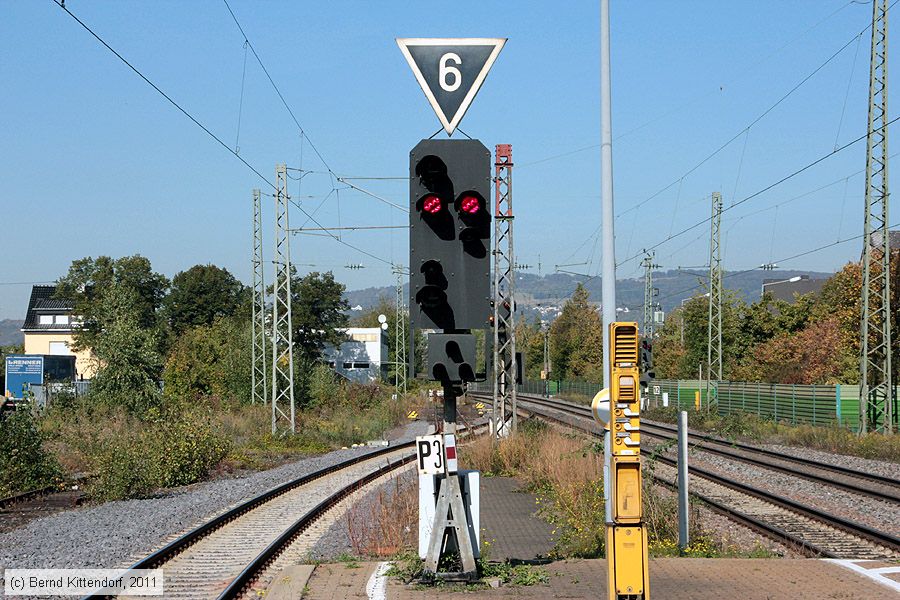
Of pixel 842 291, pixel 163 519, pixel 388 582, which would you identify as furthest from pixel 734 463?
pixel 842 291

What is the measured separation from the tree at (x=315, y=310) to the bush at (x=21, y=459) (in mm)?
66028

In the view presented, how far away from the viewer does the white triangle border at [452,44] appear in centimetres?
1035

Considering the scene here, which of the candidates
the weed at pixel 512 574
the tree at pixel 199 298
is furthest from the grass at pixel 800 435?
the tree at pixel 199 298

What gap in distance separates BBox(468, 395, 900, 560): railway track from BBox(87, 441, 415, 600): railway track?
604cm

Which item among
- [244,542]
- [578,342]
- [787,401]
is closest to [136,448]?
[244,542]

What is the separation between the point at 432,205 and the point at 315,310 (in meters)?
83.8

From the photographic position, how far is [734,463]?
94.5ft

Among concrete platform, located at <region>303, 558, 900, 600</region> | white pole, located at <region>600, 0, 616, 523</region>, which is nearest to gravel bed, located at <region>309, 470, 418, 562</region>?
concrete platform, located at <region>303, 558, 900, 600</region>

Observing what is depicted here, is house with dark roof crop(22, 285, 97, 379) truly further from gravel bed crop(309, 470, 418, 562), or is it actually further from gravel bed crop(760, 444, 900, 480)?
gravel bed crop(309, 470, 418, 562)

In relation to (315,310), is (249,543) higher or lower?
lower

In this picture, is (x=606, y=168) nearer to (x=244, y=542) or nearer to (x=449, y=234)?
(x=449, y=234)

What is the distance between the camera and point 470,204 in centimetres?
1036

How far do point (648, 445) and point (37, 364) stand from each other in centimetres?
4270

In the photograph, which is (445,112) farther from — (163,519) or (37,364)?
(37,364)
